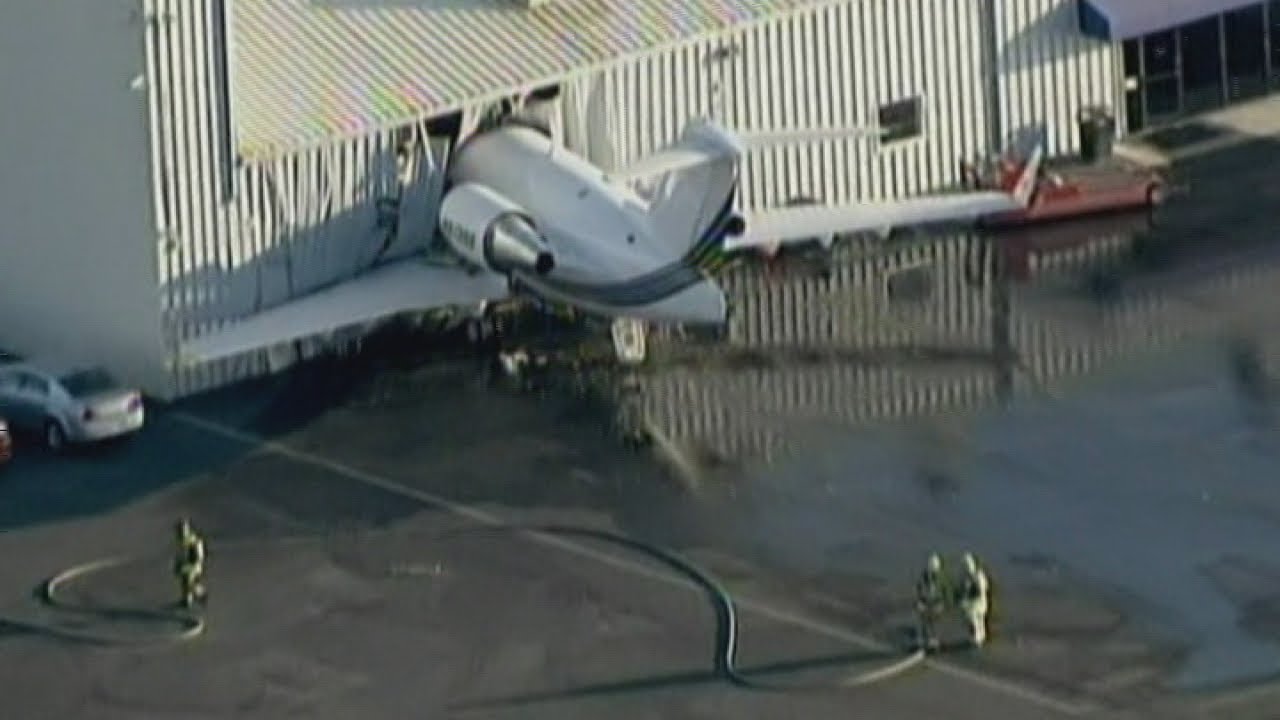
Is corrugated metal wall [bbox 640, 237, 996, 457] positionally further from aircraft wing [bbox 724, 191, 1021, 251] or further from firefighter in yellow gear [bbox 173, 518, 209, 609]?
firefighter in yellow gear [bbox 173, 518, 209, 609]

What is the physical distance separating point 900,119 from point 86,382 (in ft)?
60.5

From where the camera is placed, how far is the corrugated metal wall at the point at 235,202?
225 ft

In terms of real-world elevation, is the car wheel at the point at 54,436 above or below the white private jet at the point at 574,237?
below

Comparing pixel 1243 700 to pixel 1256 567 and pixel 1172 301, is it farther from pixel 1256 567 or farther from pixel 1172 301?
pixel 1172 301

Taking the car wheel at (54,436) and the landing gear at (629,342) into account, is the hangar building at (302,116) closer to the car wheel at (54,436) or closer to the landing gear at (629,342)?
the car wheel at (54,436)

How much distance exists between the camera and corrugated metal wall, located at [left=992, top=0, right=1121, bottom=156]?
80500 millimetres

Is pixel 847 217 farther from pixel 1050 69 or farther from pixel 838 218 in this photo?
pixel 1050 69

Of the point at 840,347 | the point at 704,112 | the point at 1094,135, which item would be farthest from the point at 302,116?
the point at 1094,135

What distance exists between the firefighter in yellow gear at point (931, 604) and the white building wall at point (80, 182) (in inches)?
628

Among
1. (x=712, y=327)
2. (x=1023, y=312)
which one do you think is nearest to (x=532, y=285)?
(x=712, y=327)

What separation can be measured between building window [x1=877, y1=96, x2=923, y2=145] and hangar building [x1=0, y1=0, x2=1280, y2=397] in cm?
4

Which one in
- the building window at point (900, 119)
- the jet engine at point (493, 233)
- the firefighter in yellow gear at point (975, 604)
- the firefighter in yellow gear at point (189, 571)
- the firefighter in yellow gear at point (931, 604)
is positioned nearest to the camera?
the firefighter in yellow gear at point (975, 604)

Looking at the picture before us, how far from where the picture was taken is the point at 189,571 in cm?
6094

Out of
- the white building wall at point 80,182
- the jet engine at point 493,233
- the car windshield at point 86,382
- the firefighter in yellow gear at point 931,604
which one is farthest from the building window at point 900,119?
the firefighter in yellow gear at point 931,604
